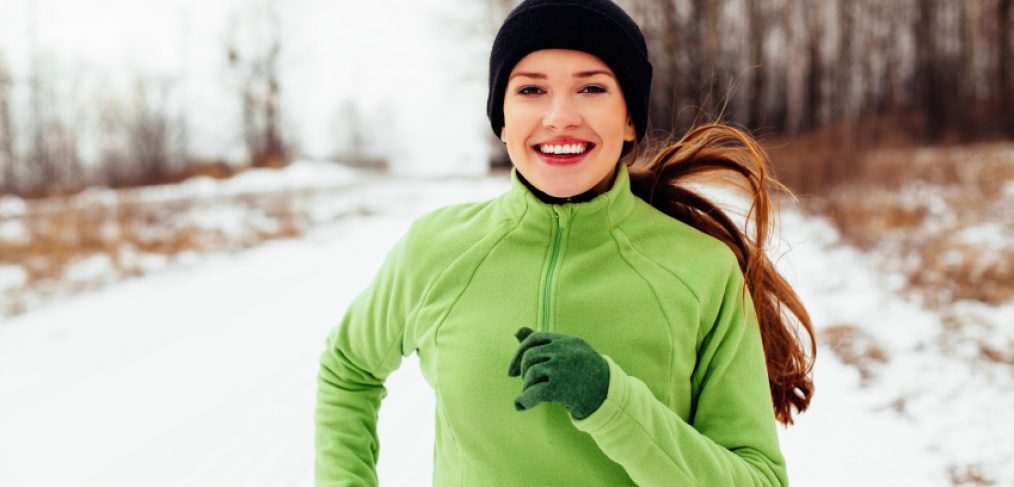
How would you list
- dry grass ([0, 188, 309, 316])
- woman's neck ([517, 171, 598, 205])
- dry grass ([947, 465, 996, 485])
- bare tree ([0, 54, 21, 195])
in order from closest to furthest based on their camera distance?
woman's neck ([517, 171, 598, 205])
dry grass ([947, 465, 996, 485])
dry grass ([0, 188, 309, 316])
bare tree ([0, 54, 21, 195])

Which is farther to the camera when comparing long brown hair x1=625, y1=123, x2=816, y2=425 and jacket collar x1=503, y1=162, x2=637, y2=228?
long brown hair x1=625, y1=123, x2=816, y2=425

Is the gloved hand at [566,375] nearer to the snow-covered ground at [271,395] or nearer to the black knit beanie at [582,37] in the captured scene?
the black knit beanie at [582,37]

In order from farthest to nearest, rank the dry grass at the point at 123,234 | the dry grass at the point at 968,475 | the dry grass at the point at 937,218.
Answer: the dry grass at the point at 123,234
the dry grass at the point at 937,218
the dry grass at the point at 968,475

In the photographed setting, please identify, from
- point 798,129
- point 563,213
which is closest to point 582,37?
point 563,213

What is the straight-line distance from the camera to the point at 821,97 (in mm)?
25266

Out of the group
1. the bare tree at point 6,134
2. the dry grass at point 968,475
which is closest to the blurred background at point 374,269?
the dry grass at point 968,475

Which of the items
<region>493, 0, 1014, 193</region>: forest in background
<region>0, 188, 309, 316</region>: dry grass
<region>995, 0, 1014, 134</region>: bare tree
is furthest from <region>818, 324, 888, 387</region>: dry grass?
<region>995, 0, 1014, 134</region>: bare tree

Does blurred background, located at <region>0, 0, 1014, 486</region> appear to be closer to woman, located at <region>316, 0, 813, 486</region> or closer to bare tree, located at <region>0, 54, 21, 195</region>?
woman, located at <region>316, 0, 813, 486</region>

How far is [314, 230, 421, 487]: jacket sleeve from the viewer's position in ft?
4.77

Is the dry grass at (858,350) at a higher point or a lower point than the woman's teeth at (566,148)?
lower

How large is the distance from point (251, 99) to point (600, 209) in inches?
1212

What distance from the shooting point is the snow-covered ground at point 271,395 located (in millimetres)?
3461

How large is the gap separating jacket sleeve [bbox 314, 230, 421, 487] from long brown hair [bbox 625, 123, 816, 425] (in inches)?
20.2

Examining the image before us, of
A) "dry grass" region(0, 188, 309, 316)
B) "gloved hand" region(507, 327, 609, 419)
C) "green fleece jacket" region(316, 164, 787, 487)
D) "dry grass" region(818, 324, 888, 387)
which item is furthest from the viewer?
"dry grass" region(0, 188, 309, 316)
